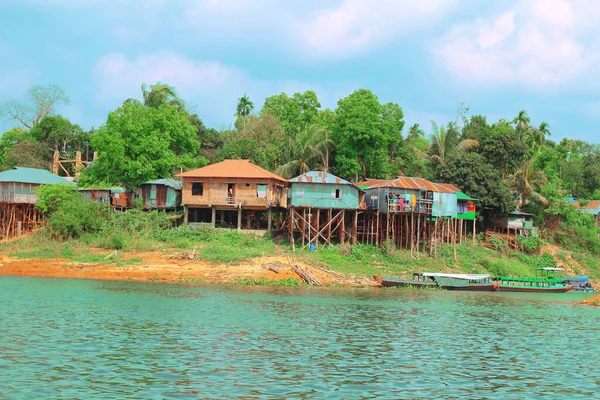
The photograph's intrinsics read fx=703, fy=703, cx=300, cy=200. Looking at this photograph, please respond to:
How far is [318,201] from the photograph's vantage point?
54.2 metres

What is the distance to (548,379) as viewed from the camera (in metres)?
18.0

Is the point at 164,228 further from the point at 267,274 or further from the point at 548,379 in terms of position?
the point at 548,379

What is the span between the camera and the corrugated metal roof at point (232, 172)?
56.0 meters

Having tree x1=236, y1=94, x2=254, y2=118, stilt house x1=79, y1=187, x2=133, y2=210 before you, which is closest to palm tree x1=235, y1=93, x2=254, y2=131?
tree x1=236, y1=94, x2=254, y2=118

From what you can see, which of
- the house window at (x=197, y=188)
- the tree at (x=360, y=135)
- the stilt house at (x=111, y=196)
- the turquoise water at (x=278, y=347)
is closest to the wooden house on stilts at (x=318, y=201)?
the house window at (x=197, y=188)

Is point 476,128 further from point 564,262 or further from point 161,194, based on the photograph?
point 161,194

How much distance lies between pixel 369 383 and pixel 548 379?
492 cm

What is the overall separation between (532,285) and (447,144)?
871 inches

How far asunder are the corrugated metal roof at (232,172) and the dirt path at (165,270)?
9676 mm

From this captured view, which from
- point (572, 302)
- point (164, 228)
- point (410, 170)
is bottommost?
point (572, 302)

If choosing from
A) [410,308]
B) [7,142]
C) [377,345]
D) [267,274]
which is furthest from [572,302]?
[7,142]

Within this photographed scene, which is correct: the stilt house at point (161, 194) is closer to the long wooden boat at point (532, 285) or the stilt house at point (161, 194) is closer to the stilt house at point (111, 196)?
the stilt house at point (111, 196)

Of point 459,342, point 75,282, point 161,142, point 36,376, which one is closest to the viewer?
point 36,376

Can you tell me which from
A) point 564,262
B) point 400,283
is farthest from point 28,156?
point 564,262
